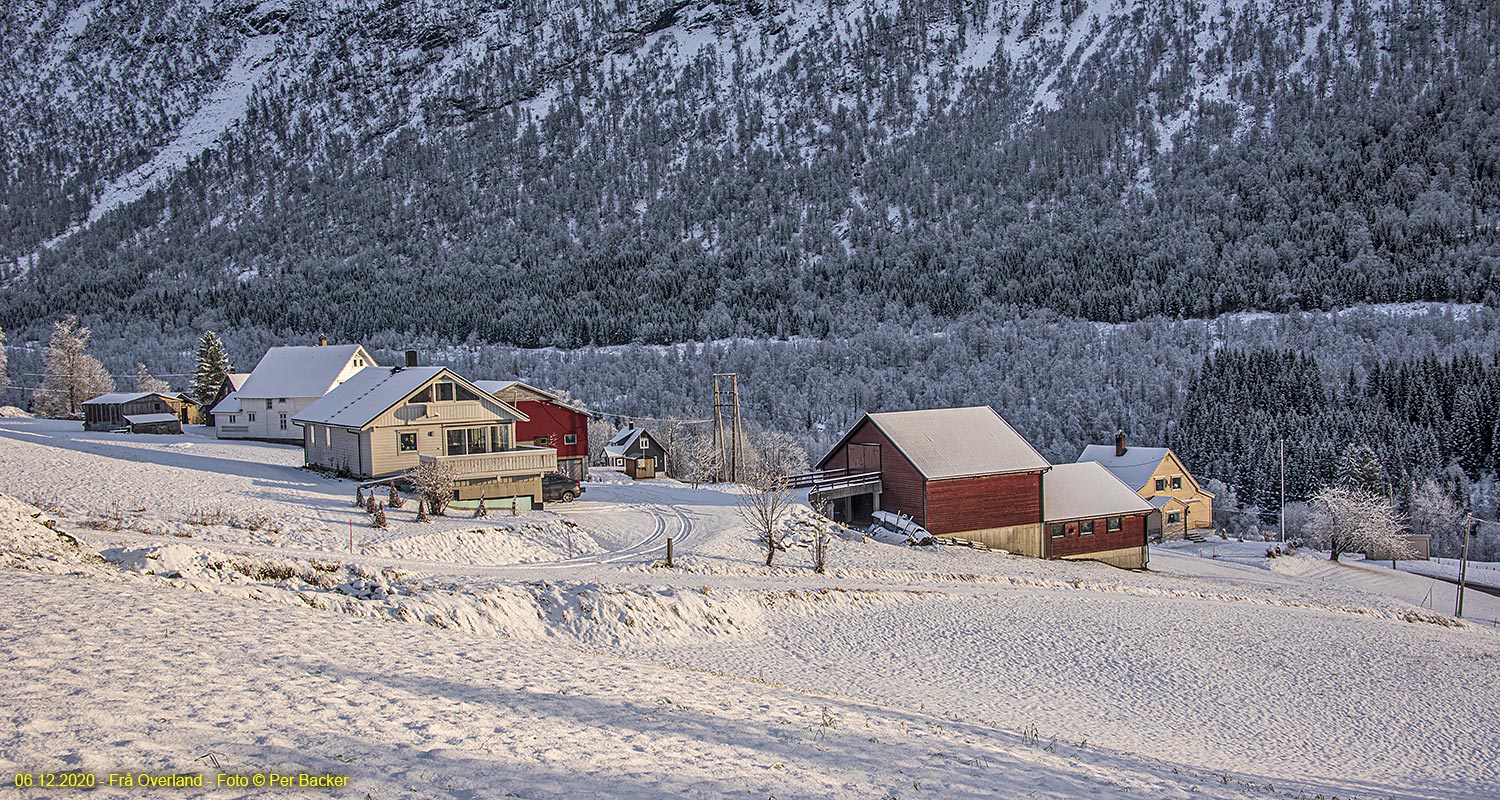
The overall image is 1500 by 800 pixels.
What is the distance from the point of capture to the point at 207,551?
62.5ft

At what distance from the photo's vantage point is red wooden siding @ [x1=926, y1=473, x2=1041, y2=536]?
43.3 m

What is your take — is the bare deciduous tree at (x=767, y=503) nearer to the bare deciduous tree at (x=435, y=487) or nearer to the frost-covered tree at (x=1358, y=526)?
the bare deciduous tree at (x=435, y=487)

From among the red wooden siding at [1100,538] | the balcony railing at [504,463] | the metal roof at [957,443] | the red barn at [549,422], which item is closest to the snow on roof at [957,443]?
the metal roof at [957,443]

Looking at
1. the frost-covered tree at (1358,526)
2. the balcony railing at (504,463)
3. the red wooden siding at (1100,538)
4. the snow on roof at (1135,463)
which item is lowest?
the frost-covered tree at (1358,526)

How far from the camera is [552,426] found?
5850 cm

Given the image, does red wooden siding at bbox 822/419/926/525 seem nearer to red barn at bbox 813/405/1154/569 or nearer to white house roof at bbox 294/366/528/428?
red barn at bbox 813/405/1154/569

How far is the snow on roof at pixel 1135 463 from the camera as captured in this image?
68.4 m

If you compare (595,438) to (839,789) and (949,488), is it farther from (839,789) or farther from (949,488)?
(839,789)

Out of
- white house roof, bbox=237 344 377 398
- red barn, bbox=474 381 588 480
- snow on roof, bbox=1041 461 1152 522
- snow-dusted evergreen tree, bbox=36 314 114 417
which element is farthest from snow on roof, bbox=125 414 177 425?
snow on roof, bbox=1041 461 1152 522

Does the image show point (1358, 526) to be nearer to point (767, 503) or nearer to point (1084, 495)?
point (1084, 495)

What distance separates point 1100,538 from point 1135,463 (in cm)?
2648

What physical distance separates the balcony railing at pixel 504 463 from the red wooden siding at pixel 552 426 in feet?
56.4

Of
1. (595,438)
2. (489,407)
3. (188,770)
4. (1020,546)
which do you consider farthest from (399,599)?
(595,438)

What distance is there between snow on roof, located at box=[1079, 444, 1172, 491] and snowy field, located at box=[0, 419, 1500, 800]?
32.8 meters
